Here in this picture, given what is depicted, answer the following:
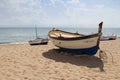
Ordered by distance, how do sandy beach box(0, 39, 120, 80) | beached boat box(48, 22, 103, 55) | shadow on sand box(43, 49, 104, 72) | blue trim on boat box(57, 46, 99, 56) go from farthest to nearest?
blue trim on boat box(57, 46, 99, 56) → beached boat box(48, 22, 103, 55) → shadow on sand box(43, 49, 104, 72) → sandy beach box(0, 39, 120, 80)

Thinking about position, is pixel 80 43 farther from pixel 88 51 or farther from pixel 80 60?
pixel 80 60

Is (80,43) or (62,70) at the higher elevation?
(80,43)

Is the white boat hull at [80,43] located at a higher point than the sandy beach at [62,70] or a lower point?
higher

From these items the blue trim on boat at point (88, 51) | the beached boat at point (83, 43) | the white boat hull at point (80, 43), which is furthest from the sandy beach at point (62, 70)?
the white boat hull at point (80, 43)

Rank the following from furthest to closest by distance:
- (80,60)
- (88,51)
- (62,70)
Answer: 1. (88,51)
2. (80,60)
3. (62,70)

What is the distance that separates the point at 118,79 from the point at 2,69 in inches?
198

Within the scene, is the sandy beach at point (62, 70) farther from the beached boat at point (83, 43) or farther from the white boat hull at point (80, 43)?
the white boat hull at point (80, 43)

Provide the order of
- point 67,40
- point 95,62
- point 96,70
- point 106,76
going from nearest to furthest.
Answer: point 106,76, point 96,70, point 95,62, point 67,40

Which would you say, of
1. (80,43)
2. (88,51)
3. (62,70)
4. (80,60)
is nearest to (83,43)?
(80,43)

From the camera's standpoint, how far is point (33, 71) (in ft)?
27.1

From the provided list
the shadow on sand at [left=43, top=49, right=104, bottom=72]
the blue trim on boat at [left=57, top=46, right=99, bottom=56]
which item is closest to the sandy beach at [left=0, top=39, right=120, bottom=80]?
the shadow on sand at [left=43, top=49, right=104, bottom=72]

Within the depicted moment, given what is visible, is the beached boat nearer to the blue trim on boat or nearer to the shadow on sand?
the blue trim on boat

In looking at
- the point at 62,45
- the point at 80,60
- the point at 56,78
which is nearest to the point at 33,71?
the point at 56,78

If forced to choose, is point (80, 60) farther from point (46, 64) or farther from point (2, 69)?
point (2, 69)
